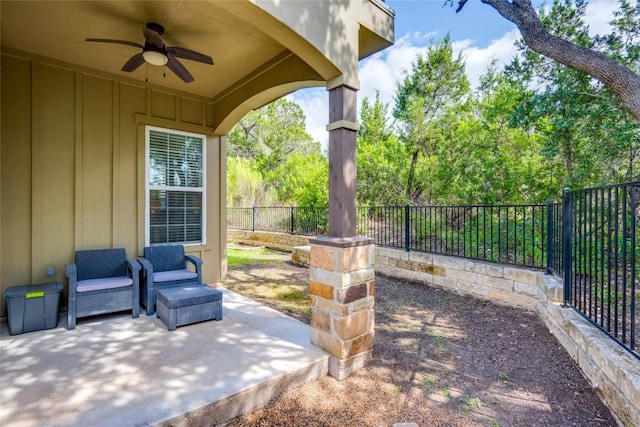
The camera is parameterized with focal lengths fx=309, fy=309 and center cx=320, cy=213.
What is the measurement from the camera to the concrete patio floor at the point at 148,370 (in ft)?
6.06

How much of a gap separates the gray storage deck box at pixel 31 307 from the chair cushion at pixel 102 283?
Result: 20cm

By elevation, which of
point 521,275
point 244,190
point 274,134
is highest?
point 274,134

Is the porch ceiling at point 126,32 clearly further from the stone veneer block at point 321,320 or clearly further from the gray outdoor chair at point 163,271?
the stone veneer block at point 321,320

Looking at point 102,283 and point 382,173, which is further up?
point 382,173

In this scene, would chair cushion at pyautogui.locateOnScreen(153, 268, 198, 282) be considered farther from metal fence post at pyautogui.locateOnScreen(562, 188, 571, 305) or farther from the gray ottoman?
metal fence post at pyautogui.locateOnScreen(562, 188, 571, 305)

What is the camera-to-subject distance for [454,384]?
2.45 metres

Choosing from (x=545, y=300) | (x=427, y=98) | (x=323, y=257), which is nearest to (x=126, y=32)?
(x=323, y=257)

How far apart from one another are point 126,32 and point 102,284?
8.76ft

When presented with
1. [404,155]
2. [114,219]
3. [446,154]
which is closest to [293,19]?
[114,219]

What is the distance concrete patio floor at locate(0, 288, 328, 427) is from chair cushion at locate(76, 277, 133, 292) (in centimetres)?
38

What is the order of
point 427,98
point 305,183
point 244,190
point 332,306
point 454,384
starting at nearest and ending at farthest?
1. point 454,384
2. point 332,306
3. point 427,98
4. point 305,183
5. point 244,190

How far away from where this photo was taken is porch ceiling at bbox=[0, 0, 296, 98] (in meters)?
2.74

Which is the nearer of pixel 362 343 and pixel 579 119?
pixel 362 343

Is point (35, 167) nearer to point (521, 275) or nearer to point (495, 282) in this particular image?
point (495, 282)
